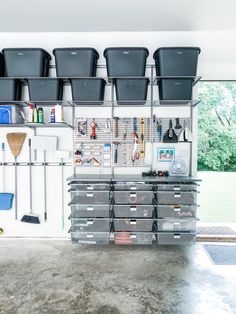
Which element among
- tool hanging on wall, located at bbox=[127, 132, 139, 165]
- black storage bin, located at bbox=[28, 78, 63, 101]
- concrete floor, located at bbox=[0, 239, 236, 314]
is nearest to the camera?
concrete floor, located at bbox=[0, 239, 236, 314]

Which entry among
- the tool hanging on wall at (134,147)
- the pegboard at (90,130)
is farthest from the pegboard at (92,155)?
the tool hanging on wall at (134,147)

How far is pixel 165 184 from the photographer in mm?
2998

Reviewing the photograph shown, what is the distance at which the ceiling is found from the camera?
274cm

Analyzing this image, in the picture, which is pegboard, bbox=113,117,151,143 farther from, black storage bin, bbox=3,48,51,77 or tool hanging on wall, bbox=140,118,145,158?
black storage bin, bbox=3,48,51,77

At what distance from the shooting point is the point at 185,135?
3.31 meters

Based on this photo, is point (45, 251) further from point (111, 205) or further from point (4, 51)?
point (4, 51)

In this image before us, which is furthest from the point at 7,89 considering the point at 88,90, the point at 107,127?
the point at 107,127

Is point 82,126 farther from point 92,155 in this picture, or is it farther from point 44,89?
point 44,89

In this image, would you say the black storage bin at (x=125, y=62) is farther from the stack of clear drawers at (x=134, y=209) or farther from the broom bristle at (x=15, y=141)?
the broom bristle at (x=15, y=141)

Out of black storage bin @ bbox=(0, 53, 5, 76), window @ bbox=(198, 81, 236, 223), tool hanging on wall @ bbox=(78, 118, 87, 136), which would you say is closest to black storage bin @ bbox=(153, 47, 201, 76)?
tool hanging on wall @ bbox=(78, 118, 87, 136)

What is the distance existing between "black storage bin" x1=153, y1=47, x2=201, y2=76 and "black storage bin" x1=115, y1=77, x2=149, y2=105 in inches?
12.1

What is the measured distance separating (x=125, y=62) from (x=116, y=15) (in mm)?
590

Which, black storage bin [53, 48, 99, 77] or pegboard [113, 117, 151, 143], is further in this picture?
pegboard [113, 117, 151, 143]

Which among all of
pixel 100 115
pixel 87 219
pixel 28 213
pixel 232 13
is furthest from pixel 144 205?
pixel 232 13
